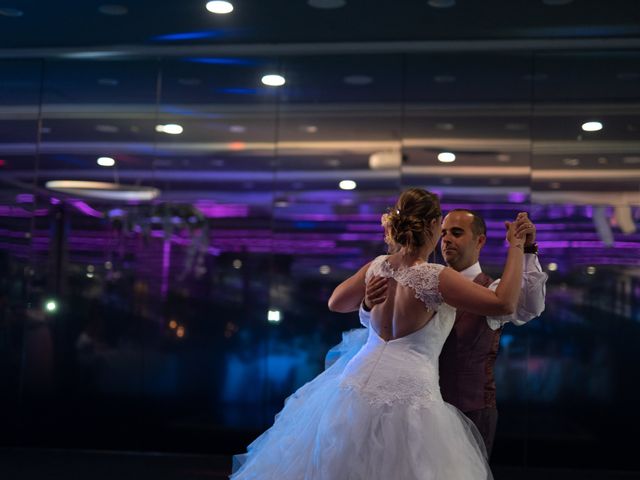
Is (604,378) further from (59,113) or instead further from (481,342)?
(59,113)

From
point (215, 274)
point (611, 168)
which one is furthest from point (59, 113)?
point (611, 168)

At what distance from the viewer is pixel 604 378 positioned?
609cm

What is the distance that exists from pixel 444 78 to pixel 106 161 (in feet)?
9.07

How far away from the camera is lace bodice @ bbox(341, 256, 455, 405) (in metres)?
2.81

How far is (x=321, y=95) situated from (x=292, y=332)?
187 cm

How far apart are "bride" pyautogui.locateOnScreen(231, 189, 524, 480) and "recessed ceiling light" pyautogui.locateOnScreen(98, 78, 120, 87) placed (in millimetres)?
4293

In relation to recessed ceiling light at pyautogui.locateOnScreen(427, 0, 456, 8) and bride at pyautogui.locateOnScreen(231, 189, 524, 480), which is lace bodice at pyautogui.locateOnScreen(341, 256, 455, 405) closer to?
bride at pyautogui.locateOnScreen(231, 189, 524, 480)

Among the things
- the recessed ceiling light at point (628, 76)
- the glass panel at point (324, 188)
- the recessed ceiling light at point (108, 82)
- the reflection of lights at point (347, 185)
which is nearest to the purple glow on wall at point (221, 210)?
the glass panel at point (324, 188)

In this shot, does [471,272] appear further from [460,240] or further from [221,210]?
[221,210]

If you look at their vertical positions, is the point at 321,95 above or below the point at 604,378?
above

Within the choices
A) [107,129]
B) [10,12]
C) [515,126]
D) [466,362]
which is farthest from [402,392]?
[107,129]

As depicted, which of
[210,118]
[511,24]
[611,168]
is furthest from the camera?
[210,118]

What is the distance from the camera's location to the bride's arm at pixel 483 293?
2.72 meters

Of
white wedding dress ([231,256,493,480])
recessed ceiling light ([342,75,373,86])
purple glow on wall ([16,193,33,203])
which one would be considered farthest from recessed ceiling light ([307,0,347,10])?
white wedding dress ([231,256,493,480])
